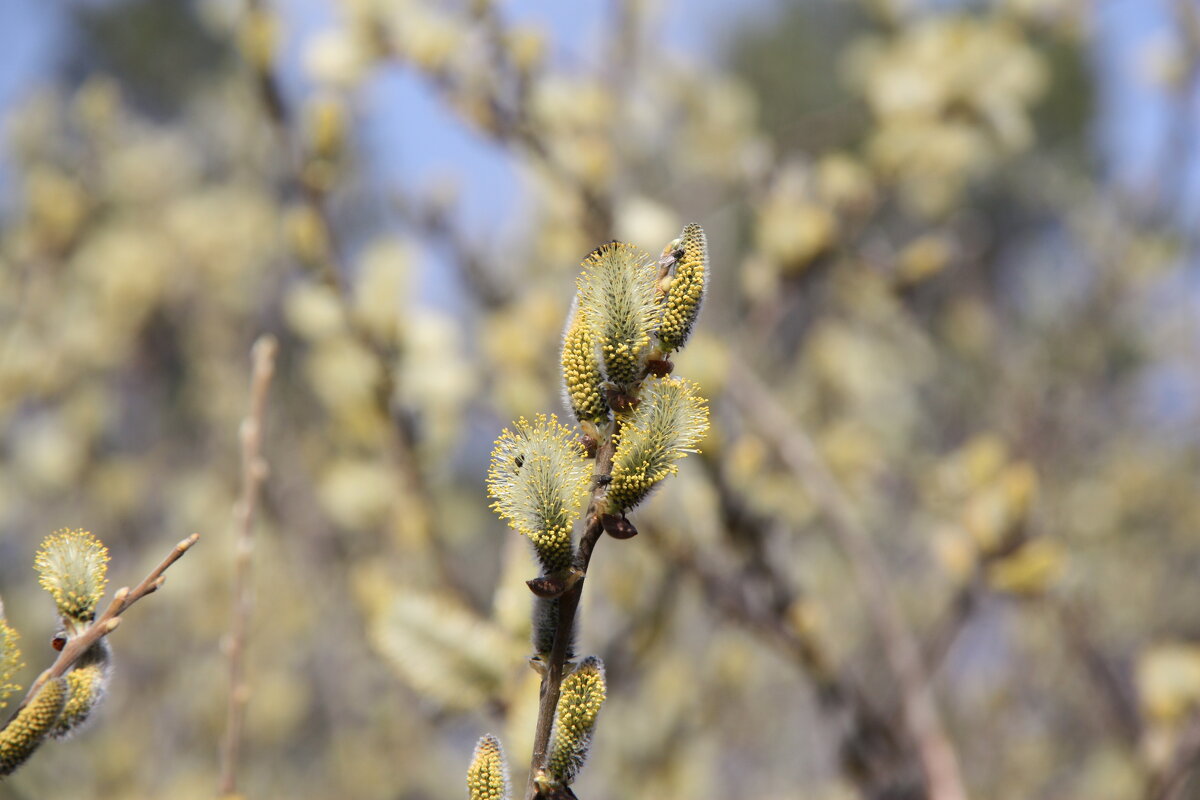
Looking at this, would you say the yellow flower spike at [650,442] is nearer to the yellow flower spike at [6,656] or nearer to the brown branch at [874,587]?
the yellow flower spike at [6,656]

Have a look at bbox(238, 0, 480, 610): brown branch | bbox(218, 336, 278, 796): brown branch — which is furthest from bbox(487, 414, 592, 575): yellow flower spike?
bbox(238, 0, 480, 610): brown branch

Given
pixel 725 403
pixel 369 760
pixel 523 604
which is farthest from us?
pixel 369 760

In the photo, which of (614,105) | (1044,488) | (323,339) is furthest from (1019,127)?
(323,339)

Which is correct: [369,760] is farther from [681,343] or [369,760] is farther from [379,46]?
[681,343]

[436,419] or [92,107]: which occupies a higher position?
[92,107]

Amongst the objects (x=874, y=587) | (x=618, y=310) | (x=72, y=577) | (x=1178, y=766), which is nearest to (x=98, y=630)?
(x=72, y=577)

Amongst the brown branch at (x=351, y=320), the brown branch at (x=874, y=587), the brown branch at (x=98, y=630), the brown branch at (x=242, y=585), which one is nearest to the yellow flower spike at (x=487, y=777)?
the brown branch at (x=98, y=630)

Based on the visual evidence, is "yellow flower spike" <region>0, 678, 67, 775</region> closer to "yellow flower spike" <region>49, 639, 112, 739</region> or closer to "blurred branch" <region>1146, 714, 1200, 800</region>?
"yellow flower spike" <region>49, 639, 112, 739</region>
